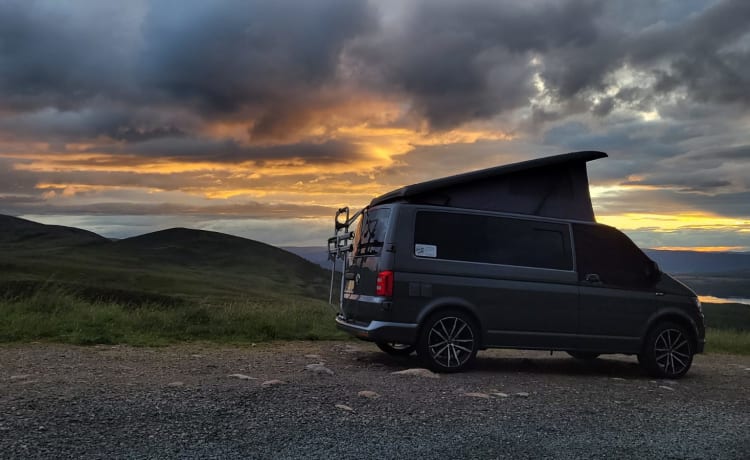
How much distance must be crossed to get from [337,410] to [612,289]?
497cm

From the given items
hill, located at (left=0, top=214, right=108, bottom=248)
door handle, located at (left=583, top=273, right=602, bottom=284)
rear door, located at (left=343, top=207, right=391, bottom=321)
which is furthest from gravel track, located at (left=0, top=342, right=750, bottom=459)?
hill, located at (left=0, top=214, right=108, bottom=248)

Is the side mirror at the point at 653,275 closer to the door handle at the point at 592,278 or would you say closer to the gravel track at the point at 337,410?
the door handle at the point at 592,278

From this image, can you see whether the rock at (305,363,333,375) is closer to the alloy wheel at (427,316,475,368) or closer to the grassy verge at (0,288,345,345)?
the alloy wheel at (427,316,475,368)

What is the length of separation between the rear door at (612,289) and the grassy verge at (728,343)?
5.80m

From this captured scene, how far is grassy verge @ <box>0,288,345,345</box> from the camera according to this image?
10.2m

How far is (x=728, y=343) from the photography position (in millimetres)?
14281

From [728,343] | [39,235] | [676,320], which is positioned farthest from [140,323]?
[39,235]

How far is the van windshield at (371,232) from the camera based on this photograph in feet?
27.7

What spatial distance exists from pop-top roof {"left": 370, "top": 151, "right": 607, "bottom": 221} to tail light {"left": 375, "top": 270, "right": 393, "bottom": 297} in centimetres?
106

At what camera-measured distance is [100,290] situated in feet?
184

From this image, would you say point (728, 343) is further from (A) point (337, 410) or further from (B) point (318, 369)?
(A) point (337, 410)

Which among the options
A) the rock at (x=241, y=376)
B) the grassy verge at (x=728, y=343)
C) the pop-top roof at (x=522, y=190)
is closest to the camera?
the rock at (x=241, y=376)

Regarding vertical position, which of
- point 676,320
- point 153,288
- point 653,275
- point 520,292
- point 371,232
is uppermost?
point 371,232

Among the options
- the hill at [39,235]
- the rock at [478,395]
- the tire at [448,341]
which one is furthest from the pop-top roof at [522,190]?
the hill at [39,235]
